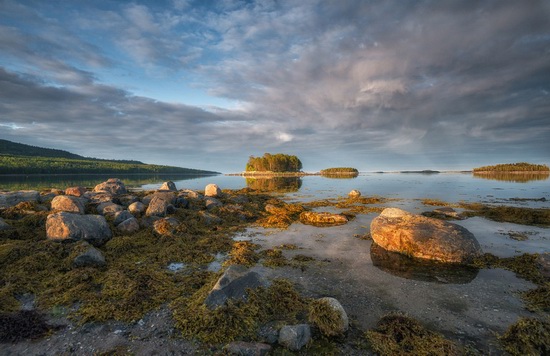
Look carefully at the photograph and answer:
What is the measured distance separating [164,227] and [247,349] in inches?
408

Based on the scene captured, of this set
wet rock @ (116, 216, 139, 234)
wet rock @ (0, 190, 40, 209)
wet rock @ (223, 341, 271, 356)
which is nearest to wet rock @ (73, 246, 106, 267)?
wet rock @ (116, 216, 139, 234)

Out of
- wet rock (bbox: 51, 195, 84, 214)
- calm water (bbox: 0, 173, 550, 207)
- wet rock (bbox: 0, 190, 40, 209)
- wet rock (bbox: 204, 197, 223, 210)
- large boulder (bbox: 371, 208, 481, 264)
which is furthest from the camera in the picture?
calm water (bbox: 0, 173, 550, 207)

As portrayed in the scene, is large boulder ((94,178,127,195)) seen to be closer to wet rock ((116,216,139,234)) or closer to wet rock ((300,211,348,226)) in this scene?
wet rock ((116,216,139,234))

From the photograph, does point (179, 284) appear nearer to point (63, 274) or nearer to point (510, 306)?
point (63, 274)

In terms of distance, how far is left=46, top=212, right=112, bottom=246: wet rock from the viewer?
34.9 ft

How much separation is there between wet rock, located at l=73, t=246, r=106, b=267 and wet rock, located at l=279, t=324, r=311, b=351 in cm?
790

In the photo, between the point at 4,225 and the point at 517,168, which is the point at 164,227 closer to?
the point at 4,225

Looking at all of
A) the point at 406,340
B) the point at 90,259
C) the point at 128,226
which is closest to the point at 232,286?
the point at 406,340

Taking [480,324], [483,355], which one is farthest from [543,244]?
[483,355]

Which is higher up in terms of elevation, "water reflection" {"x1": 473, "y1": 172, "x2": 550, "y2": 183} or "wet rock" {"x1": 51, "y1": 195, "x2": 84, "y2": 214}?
"water reflection" {"x1": 473, "y1": 172, "x2": 550, "y2": 183}

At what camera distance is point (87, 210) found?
51.8 ft

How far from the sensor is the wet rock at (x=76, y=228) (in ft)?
34.9

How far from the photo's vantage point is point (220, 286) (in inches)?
272

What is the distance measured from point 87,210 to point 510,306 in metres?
19.9
